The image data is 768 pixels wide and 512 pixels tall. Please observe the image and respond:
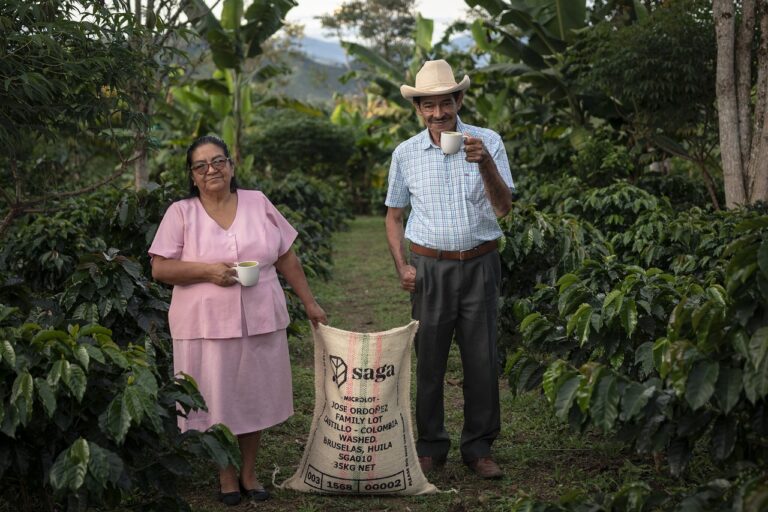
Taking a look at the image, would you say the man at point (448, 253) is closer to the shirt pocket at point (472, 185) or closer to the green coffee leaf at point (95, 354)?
the shirt pocket at point (472, 185)

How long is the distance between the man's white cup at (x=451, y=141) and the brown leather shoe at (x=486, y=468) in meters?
1.50

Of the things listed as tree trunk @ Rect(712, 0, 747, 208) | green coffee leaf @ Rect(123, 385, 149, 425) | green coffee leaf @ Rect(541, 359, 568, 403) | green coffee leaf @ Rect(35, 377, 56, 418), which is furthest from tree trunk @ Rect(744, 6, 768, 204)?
green coffee leaf @ Rect(35, 377, 56, 418)

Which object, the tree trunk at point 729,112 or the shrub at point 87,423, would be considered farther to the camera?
the tree trunk at point 729,112

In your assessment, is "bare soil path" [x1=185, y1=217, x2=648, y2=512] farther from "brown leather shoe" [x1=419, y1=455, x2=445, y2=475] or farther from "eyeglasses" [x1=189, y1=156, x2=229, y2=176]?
"eyeglasses" [x1=189, y1=156, x2=229, y2=176]

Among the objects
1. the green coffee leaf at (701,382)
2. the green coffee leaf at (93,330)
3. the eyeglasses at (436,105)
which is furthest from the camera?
the eyeglasses at (436,105)

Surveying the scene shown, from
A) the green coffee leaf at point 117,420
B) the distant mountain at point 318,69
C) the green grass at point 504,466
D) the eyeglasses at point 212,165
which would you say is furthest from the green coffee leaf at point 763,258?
the distant mountain at point 318,69

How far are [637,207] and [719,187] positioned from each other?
517 centimetres

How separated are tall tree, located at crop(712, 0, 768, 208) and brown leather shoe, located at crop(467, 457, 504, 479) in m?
5.34

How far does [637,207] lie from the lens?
7.12 meters

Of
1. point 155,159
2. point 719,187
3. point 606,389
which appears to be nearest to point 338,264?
point 719,187

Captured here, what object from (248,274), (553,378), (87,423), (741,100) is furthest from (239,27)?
(553,378)

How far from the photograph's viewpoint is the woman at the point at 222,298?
12.7ft

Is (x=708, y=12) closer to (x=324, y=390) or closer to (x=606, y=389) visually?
(x=324, y=390)

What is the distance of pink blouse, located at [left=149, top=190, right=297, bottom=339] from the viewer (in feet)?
12.7
